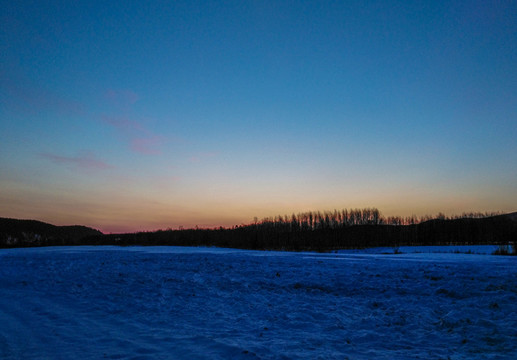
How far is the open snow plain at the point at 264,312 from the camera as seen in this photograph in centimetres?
535

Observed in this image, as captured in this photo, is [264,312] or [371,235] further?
[371,235]

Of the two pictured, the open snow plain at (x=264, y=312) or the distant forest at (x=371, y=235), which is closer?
the open snow plain at (x=264, y=312)

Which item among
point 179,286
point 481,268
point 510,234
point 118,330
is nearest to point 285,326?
point 118,330

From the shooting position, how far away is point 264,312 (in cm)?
794

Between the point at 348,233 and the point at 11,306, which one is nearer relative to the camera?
the point at 11,306

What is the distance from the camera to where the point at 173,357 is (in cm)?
493

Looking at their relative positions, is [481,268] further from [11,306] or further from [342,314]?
[11,306]

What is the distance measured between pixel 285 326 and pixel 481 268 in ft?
28.5

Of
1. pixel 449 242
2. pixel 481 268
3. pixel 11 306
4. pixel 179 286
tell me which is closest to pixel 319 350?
pixel 179 286

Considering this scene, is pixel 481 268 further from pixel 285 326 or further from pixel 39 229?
pixel 39 229

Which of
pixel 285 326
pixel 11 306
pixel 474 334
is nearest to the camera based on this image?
pixel 474 334

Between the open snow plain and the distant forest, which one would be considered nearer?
the open snow plain

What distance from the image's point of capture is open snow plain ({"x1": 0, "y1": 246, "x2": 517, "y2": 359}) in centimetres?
535

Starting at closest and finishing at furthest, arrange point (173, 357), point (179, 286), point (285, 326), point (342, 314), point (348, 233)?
point (173, 357) < point (285, 326) < point (342, 314) < point (179, 286) < point (348, 233)
